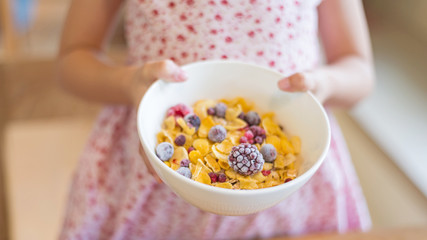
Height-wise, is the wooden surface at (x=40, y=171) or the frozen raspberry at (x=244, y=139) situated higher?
the frozen raspberry at (x=244, y=139)

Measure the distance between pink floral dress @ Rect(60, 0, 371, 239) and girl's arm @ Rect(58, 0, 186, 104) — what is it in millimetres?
49

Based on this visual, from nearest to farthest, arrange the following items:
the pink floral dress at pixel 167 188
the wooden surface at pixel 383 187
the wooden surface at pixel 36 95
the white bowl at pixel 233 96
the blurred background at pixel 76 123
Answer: the white bowl at pixel 233 96, the pink floral dress at pixel 167 188, the blurred background at pixel 76 123, the wooden surface at pixel 383 187, the wooden surface at pixel 36 95

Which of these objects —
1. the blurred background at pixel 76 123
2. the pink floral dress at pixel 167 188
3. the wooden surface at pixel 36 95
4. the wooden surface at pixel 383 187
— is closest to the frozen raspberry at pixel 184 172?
the pink floral dress at pixel 167 188

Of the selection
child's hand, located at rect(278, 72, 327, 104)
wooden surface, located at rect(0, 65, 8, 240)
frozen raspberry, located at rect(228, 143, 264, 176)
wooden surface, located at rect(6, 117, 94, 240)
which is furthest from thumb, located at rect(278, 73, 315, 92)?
wooden surface, located at rect(0, 65, 8, 240)

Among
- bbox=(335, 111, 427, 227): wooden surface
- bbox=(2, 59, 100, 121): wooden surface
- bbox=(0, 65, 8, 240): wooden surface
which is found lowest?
bbox=(0, 65, 8, 240): wooden surface

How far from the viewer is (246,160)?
464 millimetres

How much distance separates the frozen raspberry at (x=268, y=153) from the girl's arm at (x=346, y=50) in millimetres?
232

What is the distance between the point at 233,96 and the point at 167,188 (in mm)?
226

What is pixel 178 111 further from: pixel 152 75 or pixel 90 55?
pixel 90 55

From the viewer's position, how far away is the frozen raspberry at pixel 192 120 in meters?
0.54

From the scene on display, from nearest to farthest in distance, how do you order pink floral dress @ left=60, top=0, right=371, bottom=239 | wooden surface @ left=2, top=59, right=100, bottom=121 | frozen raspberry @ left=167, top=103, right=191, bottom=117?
frozen raspberry @ left=167, top=103, right=191, bottom=117
pink floral dress @ left=60, top=0, right=371, bottom=239
wooden surface @ left=2, top=59, right=100, bottom=121

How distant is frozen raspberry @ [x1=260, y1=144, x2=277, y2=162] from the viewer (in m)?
0.50

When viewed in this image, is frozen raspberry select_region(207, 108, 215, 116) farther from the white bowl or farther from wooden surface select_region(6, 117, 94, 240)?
wooden surface select_region(6, 117, 94, 240)

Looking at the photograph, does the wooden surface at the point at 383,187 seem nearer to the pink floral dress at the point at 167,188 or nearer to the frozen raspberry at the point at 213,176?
the pink floral dress at the point at 167,188
